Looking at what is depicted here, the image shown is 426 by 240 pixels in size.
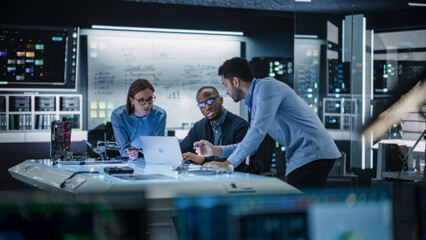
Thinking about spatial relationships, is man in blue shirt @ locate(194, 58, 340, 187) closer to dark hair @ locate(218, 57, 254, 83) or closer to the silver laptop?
dark hair @ locate(218, 57, 254, 83)

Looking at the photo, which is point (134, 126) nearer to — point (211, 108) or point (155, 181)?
point (211, 108)

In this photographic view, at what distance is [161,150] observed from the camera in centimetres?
364

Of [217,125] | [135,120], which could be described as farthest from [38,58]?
[217,125]

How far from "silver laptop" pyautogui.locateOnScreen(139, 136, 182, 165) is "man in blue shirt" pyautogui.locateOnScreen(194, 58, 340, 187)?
0.40 meters

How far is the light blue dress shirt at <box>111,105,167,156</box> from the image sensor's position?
4270 millimetres

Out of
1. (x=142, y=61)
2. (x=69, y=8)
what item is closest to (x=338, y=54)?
(x=142, y=61)

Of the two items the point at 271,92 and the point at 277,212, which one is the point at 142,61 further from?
the point at 277,212

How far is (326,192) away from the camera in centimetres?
117

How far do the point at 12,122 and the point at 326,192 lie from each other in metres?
5.94

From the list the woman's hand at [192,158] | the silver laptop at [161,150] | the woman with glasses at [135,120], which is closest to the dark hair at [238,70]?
the silver laptop at [161,150]

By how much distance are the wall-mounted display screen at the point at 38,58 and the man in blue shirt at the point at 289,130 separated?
3.97 m

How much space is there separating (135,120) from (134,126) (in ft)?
0.17

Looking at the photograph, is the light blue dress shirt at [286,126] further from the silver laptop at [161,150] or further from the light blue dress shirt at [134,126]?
the light blue dress shirt at [134,126]

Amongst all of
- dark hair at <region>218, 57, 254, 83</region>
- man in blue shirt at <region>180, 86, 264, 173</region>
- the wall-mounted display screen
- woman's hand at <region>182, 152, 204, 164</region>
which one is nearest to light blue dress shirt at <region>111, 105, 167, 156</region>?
man in blue shirt at <region>180, 86, 264, 173</region>
